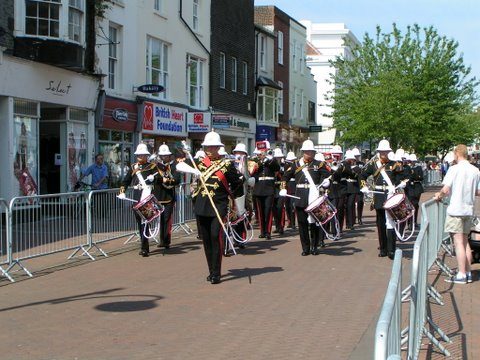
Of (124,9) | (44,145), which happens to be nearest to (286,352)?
(44,145)

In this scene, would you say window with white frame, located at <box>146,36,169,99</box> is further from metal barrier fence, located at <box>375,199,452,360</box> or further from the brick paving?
metal barrier fence, located at <box>375,199,452,360</box>

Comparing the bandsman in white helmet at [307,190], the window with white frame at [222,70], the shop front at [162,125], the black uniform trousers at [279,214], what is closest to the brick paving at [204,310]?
the bandsman in white helmet at [307,190]

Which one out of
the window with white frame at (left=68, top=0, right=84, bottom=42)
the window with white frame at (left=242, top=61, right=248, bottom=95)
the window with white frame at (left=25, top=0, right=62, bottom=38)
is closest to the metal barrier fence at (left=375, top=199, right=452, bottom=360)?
the window with white frame at (left=25, top=0, right=62, bottom=38)

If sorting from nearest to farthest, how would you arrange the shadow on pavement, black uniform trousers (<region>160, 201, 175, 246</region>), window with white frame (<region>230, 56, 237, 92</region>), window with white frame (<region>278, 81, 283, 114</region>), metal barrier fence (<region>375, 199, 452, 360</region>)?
metal barrier fence (<region>375, 199, 452, 360</region>)
the shadow on pavement
black uniform trousers (<region>160, 201, 175, 246</region>)
window with white frame (<region>230, 56, 237, 92</region>)
window with white frame (<region>278, 81, 283, 114</region>)

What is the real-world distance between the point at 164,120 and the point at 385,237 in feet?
48.2

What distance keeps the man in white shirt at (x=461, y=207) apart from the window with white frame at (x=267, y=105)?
2692 centimetres

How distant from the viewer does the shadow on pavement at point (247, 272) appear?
9539 millimetres

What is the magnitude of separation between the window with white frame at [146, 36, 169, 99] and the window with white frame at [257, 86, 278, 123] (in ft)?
36.8

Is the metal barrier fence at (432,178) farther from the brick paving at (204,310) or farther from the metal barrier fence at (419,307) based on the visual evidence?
the metal barrier fence at (419,307)

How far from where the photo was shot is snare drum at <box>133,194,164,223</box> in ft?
37.3

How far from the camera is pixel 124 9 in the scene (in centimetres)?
2205

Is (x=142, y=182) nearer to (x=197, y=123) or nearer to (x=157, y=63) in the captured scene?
(x=157, y=63)

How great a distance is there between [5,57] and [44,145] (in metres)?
3.80

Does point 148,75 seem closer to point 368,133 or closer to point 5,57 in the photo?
point 5,57
